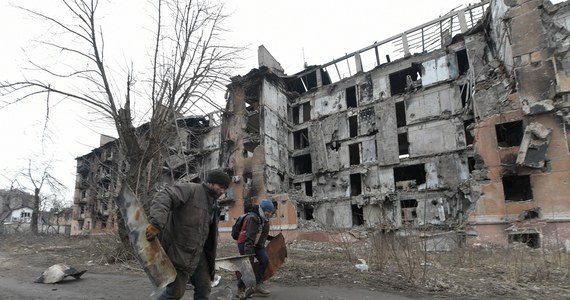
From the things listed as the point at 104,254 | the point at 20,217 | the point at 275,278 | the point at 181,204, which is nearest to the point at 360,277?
the point at 275,278

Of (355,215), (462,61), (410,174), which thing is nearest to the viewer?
(462,61)

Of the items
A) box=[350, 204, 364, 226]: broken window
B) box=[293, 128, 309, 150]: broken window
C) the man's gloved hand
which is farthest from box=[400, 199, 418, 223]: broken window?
the man's gloved hand

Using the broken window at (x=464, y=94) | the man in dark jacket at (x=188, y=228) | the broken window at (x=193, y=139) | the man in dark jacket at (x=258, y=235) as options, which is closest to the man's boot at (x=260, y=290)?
the man in dark jacket at (x=258, y=235)

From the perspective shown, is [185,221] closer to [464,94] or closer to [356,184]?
[464,94]

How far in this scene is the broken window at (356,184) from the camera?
25.6 metres

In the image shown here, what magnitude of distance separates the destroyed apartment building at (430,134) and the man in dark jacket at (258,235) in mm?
7775

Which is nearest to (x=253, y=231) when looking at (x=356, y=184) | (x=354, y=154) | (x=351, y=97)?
(x=356, y=184)

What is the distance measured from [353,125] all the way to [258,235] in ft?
75.4

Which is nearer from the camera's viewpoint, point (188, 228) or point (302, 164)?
point (188, 228)

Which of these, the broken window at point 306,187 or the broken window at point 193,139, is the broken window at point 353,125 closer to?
the broken window at point 306,187

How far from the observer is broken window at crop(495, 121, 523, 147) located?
17.8 metres

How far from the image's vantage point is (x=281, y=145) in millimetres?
27969

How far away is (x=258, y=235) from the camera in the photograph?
17.4ft

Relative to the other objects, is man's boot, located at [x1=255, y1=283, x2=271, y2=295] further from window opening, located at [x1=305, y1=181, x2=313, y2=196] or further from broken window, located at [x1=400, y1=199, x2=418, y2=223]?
window opening, located at [x1=305, y1=181, x2=313, y2=196]
